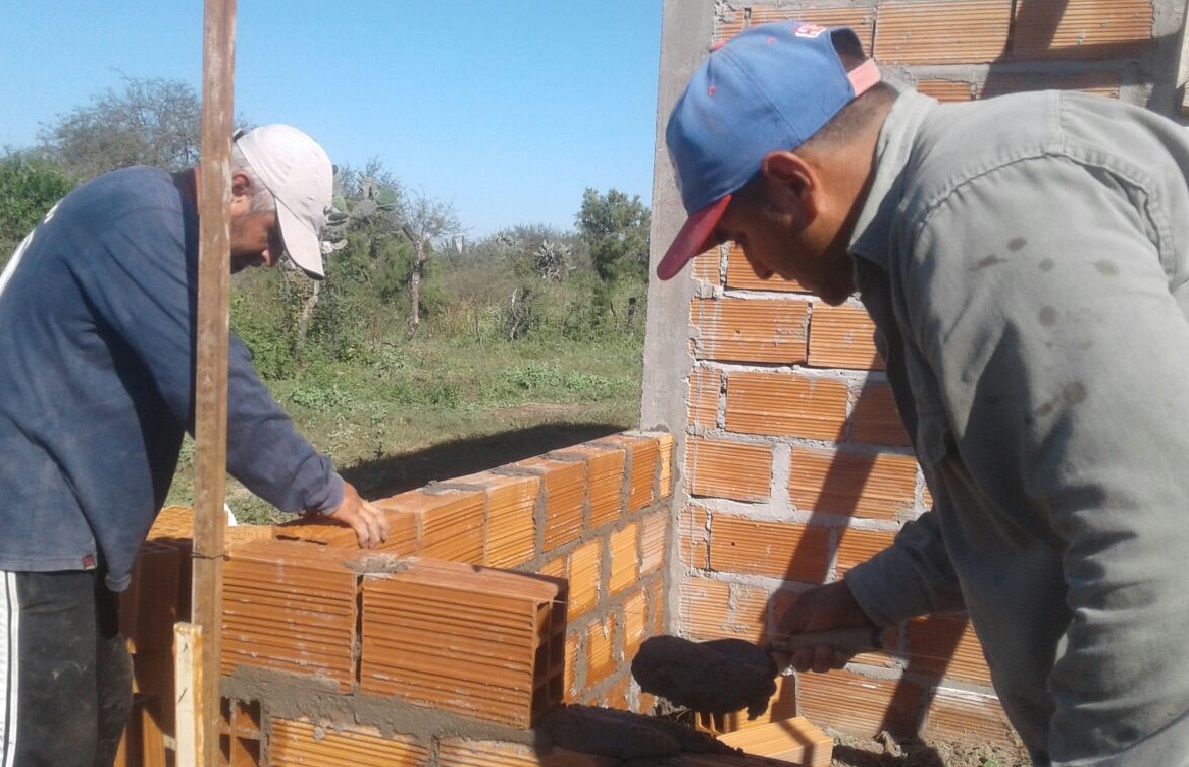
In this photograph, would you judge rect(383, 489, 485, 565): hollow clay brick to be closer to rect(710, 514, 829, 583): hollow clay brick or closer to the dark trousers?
the dark trousers

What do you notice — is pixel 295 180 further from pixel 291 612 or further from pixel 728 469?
pixel 728 469

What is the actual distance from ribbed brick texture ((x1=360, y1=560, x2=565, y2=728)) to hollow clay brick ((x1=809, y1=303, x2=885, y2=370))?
6.97 feet

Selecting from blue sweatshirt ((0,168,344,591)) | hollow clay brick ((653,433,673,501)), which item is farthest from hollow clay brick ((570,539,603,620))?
blue sweatshirt ((0,168,344,591))

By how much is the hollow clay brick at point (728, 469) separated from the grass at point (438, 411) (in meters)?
2.95

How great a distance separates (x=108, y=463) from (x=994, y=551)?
1.99 metres

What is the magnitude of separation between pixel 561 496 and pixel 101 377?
1.65 meters

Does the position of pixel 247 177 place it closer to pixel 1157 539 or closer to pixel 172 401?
pixel 172 401

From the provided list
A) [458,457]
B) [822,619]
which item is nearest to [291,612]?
[822,619]

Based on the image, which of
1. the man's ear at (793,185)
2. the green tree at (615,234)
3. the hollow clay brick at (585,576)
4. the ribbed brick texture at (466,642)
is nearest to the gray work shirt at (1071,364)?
the man's ear at (793,185)

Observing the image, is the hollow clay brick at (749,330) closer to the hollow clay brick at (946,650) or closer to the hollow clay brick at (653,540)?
the hollow clay brick at (653,540)

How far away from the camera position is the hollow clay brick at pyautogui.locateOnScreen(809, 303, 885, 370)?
156 inches

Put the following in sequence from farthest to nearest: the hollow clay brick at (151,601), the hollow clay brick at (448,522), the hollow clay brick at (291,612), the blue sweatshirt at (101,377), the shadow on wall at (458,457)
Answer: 1. the shadow on wall at (458,457)
2. the hollow clay brick at (448,522)
3. the hollow clay brick at (151,601)
4. the hollow clay brick at (291,612)
5. the blue sweatshirt at (101,377)

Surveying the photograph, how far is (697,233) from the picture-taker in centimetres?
144

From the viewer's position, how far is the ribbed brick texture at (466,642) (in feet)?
7.14
